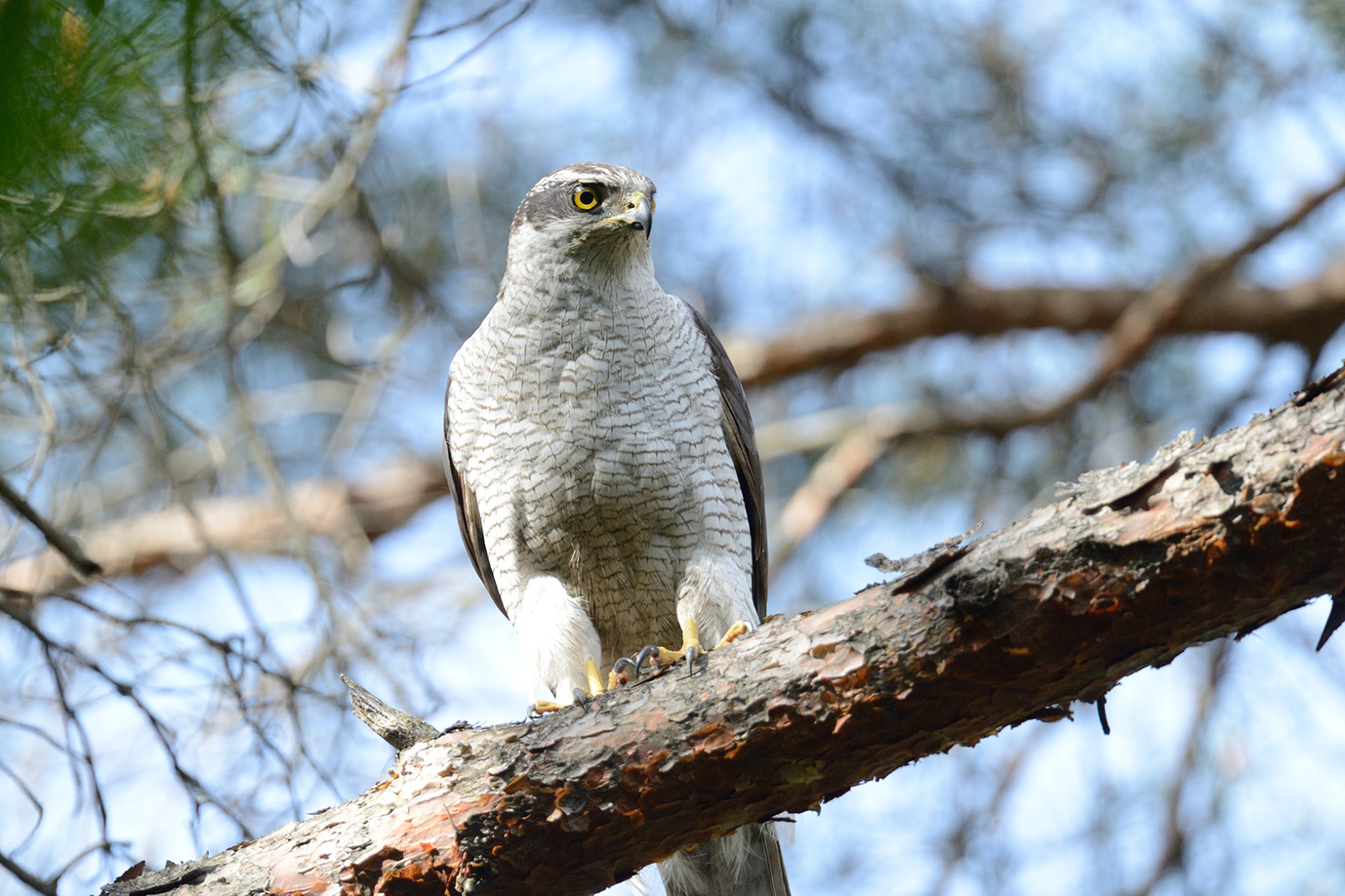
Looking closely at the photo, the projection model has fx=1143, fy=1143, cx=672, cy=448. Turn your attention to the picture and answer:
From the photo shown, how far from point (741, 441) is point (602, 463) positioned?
71 cm

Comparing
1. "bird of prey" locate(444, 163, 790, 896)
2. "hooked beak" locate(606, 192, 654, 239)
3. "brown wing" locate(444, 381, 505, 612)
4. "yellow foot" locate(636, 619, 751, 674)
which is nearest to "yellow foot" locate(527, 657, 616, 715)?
"bird of prey" locate(444, 163, 790, 896)

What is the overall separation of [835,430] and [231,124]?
389 cm

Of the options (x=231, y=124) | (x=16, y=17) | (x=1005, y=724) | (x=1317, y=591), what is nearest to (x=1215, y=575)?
(x=1317, y=591)

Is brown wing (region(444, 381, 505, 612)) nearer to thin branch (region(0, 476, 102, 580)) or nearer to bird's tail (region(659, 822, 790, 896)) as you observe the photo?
bird's tail (region(659, 822, 790, 896))

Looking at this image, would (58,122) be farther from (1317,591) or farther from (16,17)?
(1317,591)

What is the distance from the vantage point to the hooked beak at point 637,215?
386cm

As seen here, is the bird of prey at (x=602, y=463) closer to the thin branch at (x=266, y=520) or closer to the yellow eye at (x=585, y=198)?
the yellow eye at (x=585, y=198)

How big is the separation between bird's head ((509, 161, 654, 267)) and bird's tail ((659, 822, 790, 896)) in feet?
6.59

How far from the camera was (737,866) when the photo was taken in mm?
3848

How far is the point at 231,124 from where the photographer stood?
4.74 metres

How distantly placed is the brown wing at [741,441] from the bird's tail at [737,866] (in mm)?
816

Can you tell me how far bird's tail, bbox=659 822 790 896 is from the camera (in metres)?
3.83

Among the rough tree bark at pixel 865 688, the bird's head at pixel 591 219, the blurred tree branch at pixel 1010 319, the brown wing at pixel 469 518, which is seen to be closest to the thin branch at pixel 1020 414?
the blurred tree branch at pixel 1010 319

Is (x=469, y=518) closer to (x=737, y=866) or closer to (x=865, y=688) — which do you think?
(x=737, y=866)
